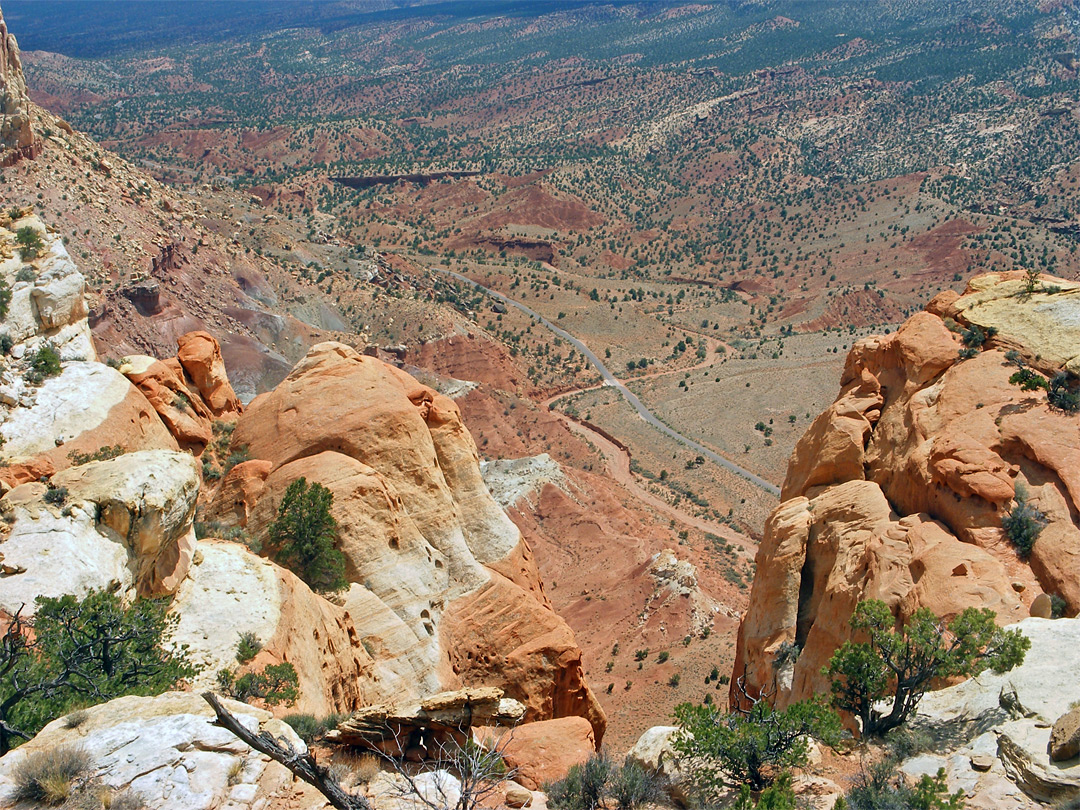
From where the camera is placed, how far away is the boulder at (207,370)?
1229 inches

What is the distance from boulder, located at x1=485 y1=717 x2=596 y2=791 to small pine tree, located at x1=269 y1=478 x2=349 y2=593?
7.89 m

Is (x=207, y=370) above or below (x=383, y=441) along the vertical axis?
above

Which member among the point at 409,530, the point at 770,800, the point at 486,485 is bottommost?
the point at 486,485

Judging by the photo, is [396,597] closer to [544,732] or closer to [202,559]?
[202,559]

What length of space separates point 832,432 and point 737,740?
15.4 meters

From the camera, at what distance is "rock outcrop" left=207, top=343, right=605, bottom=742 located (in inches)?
1030

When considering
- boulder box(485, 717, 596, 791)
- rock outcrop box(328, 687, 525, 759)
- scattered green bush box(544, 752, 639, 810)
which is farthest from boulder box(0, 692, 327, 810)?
boulder box(485, 717, 596, 791)

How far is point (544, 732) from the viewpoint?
1972 cm

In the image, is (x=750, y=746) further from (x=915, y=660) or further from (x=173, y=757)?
(x=173, y=757)

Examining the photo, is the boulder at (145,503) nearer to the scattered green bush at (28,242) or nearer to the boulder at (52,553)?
the boulder at (52,553)

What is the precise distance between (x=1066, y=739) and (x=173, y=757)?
1375 cm

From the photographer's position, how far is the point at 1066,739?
14477 millimetres

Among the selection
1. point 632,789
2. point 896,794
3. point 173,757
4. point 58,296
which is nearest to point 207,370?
point 58,296

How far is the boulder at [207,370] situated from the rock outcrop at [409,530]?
1540 mm
